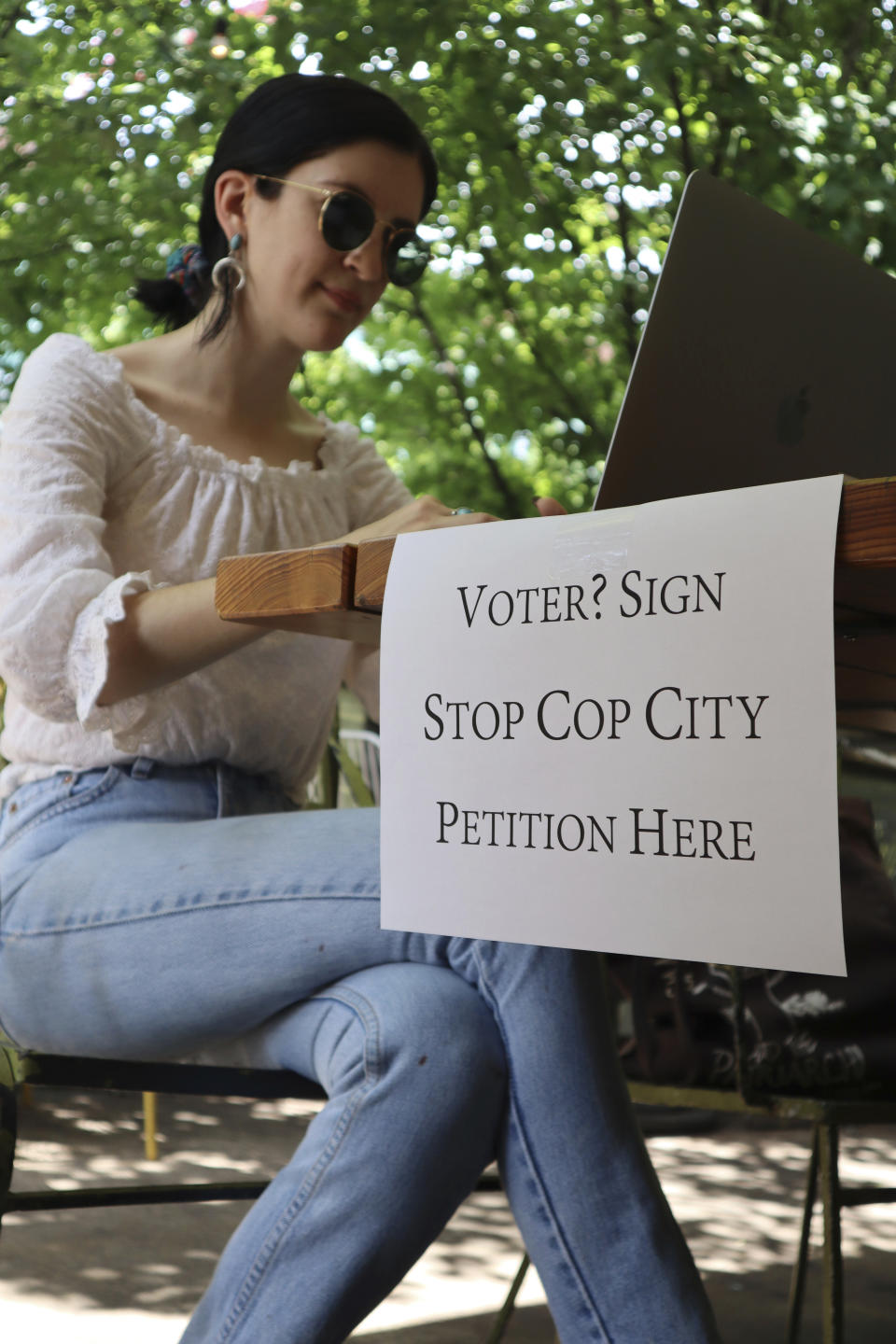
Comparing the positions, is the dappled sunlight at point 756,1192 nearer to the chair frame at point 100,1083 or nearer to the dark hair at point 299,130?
the chair frame at point 100,1083

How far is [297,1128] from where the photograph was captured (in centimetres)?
333

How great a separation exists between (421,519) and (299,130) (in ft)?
2.37

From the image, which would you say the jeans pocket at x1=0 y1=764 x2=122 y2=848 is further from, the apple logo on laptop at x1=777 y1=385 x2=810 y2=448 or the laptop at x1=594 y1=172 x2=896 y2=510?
the apple logo on laptop at x1=777 y1=385 x2=810 y2=448

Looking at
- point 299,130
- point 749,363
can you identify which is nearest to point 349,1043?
point 749,363

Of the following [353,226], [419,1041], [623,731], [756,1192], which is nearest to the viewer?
[623,731]

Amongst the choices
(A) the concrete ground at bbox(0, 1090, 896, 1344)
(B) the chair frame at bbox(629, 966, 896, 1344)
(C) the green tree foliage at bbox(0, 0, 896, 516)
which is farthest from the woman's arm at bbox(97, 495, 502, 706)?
(C) the green tree foliage at bbox(0, 0, 896, 516)

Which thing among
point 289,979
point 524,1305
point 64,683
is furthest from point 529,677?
point 524,1305

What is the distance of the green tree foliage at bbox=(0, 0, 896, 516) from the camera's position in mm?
3164

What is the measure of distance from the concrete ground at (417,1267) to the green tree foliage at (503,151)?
195 cm

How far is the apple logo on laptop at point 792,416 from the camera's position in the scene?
104 cm

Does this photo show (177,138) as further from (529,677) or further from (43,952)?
(529,677)

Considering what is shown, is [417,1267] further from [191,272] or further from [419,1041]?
[191,272]

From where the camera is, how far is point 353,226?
1.34 m

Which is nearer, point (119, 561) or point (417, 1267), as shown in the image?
point (119, 561)
